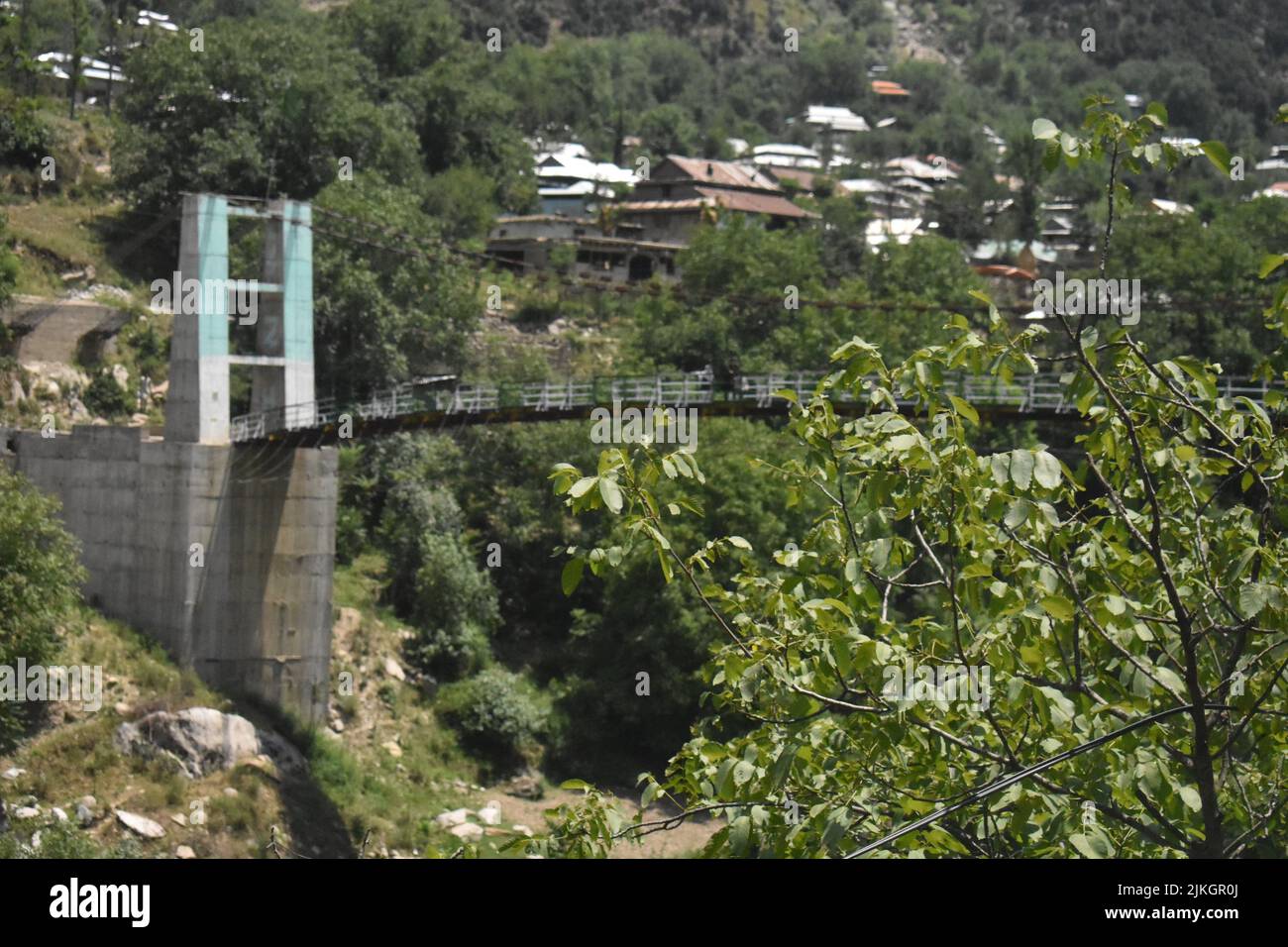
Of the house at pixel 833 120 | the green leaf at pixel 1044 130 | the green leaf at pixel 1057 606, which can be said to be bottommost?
the green leaf at pixel 1057 606

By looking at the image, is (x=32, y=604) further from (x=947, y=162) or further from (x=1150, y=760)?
(x=947, y=162)

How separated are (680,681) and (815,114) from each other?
77.0 m

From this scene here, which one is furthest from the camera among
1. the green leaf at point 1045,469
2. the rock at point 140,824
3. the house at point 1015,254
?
the house at point 1015,254

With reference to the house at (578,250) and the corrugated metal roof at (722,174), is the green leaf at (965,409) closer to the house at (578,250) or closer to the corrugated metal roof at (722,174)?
the house at (578,250)

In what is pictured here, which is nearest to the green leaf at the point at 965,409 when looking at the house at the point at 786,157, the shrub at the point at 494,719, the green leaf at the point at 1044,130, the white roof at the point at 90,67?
the green leaf at the point at 1044,130

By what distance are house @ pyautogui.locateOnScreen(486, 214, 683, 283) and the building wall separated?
2257cm

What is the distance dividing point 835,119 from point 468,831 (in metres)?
81.1

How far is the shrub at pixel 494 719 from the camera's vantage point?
29625mm

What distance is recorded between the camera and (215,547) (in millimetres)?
26641

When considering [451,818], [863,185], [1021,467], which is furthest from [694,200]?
[1021,467]

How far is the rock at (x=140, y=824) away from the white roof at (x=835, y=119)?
81.5 metres

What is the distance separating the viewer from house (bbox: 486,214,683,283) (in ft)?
166

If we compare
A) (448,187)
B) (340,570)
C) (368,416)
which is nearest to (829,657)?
(368,416)

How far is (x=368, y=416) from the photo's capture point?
27.5m
